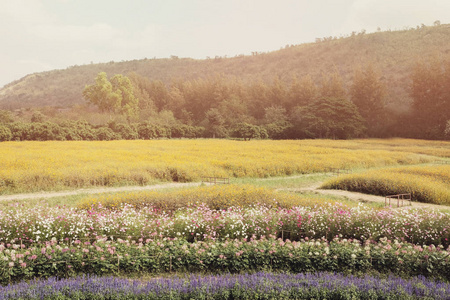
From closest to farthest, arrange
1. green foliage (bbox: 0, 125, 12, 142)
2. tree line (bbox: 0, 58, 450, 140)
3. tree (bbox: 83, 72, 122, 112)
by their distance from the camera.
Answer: green foliage (bbox: 0, 125, 12, 142) < tree line (bbox: 0, 58, 450, 140) < tree (bbox: 83, 72, 122, 112)

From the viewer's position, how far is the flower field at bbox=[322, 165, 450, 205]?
16.3m

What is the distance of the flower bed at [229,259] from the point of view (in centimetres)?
723

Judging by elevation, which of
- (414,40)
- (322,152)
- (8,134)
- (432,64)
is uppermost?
(414,40)

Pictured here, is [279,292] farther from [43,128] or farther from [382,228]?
[43,128]

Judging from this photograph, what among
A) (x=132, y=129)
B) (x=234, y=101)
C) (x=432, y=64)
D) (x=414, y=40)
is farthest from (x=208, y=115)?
(x=414, y=40)

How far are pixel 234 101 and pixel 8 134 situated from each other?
4586cm

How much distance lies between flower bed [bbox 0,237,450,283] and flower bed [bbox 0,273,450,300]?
1080 millimetres

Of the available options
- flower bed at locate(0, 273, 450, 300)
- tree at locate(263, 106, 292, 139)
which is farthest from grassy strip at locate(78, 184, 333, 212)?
tree at locate(263, 106, 292, 139)

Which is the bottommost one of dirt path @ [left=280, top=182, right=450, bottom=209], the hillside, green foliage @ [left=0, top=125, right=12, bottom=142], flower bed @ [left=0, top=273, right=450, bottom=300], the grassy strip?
dirt path @ [left=280, top=182, right=450, bottom=209]

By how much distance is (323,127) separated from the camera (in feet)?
182

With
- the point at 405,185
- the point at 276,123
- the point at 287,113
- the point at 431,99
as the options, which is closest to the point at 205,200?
the point at 405,185

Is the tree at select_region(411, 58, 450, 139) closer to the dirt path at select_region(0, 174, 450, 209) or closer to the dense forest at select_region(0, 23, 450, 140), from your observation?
the dense forest at select_region(0, 23, 450, 140)

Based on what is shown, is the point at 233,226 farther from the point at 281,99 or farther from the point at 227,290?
the point at 281,99

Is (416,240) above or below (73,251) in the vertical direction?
below
